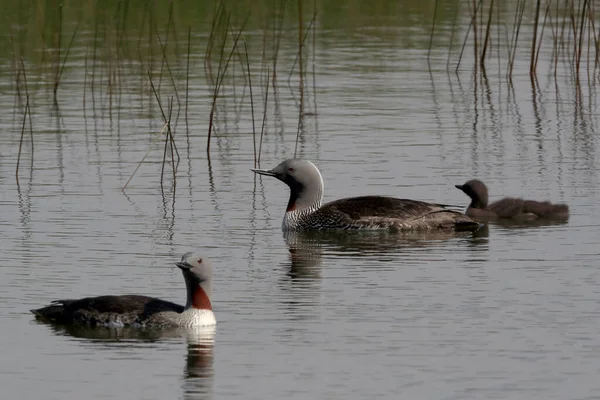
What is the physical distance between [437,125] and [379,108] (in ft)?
5.43

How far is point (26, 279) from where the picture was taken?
11.8m

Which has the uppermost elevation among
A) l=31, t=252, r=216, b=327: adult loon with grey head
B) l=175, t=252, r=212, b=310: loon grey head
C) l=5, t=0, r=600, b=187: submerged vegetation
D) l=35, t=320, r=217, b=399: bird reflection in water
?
l=5, t=0, r=600, b=187: submerged vegetation

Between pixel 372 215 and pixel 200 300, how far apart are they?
4.28 metres

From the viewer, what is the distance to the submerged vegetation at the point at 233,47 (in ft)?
70.3

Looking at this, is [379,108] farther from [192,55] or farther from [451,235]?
[451,235]

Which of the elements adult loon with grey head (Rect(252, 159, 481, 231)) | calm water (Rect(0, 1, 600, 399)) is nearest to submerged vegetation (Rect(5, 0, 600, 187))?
calm water (Rect(0, 1, 600, 399))

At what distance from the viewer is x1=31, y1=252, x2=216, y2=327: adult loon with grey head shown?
33.7ft

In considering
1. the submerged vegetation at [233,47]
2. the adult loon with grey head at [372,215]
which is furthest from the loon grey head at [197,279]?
the submerged vegetation at [233,47]

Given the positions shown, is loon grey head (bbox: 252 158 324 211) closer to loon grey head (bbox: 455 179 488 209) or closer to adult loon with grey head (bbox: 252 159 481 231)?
adult loon with grey head (bbox: 252 159 481 231)

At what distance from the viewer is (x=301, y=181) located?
1488 cm

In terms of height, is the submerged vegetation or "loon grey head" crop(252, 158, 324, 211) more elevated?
the submerged vegetation

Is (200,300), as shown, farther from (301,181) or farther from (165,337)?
(301,181)

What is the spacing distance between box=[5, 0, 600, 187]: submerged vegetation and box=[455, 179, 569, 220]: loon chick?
10.3 ft

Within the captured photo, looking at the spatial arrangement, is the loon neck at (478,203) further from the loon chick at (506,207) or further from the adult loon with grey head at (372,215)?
the adult loon with grey head at (372,215)
